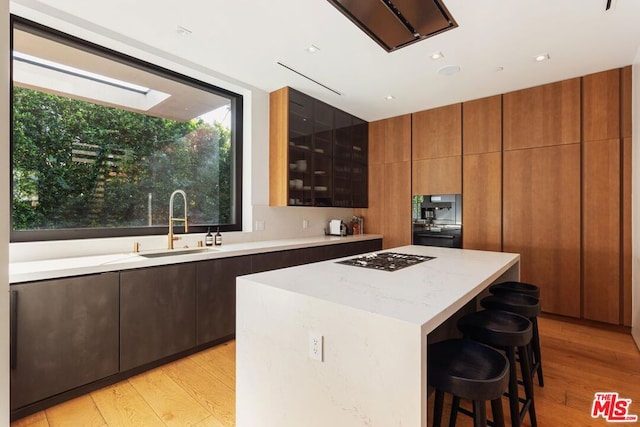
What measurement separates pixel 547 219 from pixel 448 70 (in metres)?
2.00

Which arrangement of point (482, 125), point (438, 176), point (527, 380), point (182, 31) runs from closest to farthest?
point (527, 380) → point (182, 31) → point (482, 125) → point (438, 176)

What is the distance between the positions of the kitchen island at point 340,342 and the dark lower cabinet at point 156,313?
1.02m

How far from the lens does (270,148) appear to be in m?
3.70

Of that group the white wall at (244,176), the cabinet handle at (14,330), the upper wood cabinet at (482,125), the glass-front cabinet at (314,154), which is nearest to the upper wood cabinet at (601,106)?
the upper wood cabinet at (482,125)

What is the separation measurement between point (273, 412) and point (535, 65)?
12.0ft

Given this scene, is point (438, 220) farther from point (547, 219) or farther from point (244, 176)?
point (244, 176)

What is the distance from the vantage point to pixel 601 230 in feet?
10.1

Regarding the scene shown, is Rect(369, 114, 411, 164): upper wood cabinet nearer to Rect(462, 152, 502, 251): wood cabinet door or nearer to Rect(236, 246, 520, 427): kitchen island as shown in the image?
Rect(462, 152, 502, 251): wood cabinet door

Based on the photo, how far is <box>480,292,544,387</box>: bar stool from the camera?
1804 millimetres

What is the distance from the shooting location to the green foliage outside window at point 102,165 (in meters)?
2.17

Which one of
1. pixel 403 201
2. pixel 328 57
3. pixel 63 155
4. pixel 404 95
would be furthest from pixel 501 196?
pixel 63 155

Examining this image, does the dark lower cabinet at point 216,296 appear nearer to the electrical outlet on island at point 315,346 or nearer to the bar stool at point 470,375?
the electrical outlet on island at point 315,346

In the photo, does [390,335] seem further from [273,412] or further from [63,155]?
[63,155]

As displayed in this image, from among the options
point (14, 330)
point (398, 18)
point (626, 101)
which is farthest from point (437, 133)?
point (14, 330)
